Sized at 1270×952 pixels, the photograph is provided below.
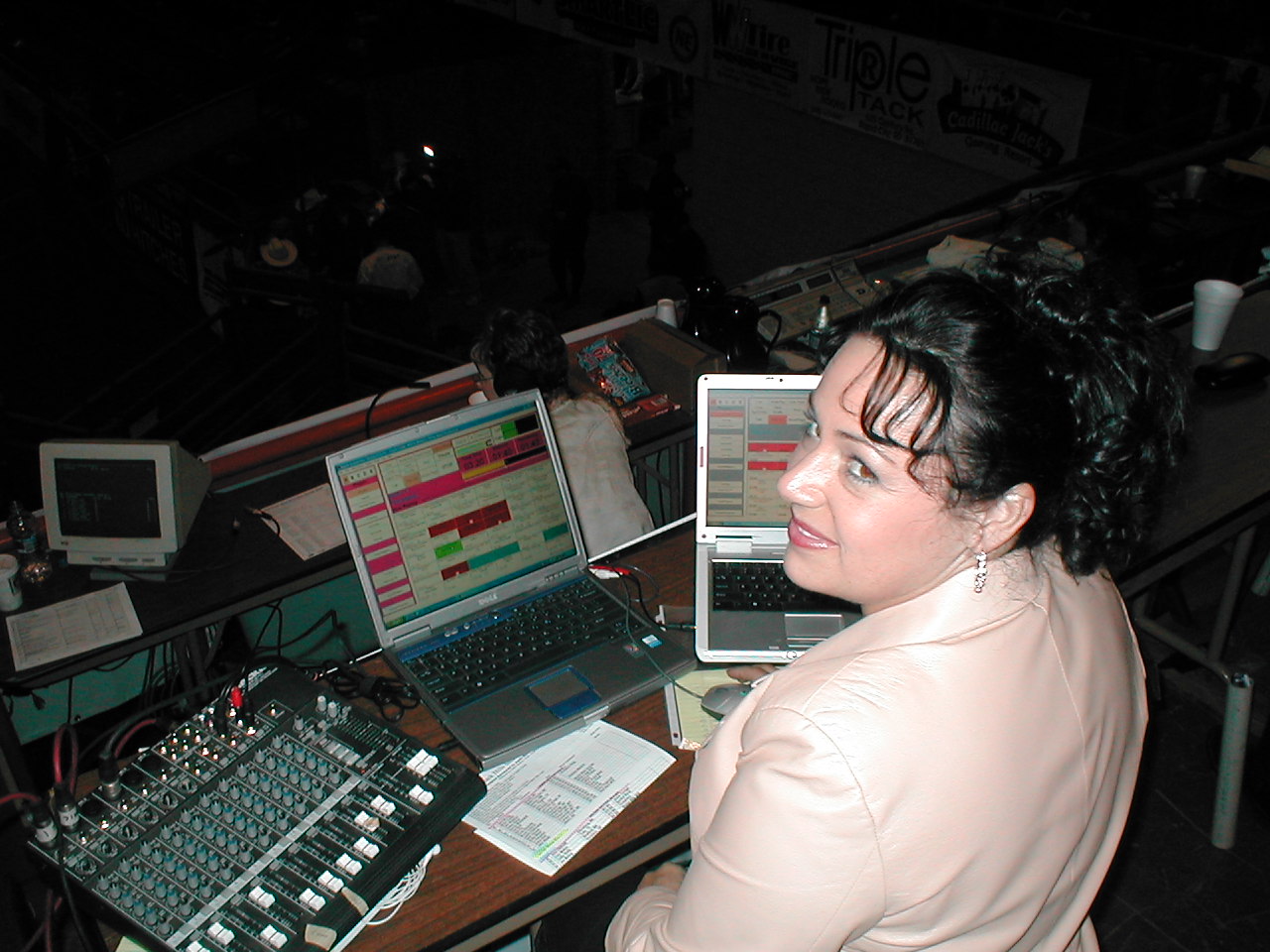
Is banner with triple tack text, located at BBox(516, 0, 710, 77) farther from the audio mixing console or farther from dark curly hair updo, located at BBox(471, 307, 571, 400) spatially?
the audio mixing console

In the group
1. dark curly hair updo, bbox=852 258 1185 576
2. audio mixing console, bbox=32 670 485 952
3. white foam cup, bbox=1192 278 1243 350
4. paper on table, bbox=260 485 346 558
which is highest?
dark curly hair updo, bbox=852 258 1185 576

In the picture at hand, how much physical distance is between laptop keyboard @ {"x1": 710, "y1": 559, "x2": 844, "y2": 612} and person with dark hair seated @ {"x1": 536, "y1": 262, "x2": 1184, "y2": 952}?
77 centimetres

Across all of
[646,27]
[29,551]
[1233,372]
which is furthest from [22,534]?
[646,27]

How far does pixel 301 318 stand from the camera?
19.5 feet

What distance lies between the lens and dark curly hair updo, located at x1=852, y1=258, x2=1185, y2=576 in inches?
40.1

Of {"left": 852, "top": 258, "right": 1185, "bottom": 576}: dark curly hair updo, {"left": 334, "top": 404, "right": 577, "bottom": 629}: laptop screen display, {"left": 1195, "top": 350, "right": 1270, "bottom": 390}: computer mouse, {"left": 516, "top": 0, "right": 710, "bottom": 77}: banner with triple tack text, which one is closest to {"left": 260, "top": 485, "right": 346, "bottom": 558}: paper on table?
{"left": 334, "top": 404, "right": 577, "bottom": 629}: laptop screen display

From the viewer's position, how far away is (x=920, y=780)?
0.96 m

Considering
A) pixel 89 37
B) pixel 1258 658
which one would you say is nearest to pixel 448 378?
pixel 1258 658

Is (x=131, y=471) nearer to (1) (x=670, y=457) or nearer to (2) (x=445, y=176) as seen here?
(1) (x=670, y=457)

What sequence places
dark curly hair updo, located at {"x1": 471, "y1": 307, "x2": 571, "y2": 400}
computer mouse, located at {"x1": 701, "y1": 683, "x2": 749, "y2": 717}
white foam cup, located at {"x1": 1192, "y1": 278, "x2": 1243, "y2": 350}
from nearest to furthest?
computer mouse, located at {"x1": 701, "y1": 683, "x2": 749, "y2": 717}
dark curly hair updo, located at {"x1": 471, "y1": 307, "x2": 571, "y2": 400}
white foam cup, located at {"x1": 1192, "y1": 278, "x2": 1243, "y2": 350}

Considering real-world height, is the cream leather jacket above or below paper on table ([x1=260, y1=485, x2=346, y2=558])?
above

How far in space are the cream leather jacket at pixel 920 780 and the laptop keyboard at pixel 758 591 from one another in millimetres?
793

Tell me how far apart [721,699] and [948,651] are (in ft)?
2.41

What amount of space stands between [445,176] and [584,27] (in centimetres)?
171
